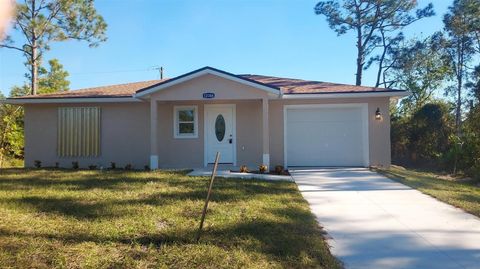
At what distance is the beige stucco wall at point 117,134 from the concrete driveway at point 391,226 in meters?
6.92

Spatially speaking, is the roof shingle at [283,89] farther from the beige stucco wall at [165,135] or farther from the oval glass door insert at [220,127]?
the oval glass door insert at [220,127]

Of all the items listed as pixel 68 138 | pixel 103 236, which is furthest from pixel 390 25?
pixel 103 236

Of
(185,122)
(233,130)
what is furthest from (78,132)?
(233,130)

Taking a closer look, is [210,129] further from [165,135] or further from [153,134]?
[153,134]

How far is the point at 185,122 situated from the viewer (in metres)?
14.4

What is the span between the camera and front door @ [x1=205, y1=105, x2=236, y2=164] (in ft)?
46.5

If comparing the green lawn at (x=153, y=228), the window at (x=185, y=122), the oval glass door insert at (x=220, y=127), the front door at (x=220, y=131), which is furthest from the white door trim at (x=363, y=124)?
the green lawn at (x=153, y=228)

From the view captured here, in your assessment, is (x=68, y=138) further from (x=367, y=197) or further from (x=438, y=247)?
(x=438, y=247)

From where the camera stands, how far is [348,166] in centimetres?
1407

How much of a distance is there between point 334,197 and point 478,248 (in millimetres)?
3540

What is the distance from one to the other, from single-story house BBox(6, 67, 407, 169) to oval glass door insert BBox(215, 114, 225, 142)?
36mm

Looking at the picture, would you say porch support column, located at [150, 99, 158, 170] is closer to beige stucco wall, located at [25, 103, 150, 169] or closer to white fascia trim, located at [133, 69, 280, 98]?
white fascia trim, located at [133, 69, 280, 98]

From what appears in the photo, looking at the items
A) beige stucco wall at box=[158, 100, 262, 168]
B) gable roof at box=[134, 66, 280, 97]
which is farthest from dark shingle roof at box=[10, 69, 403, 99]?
beige stucco wall at box=[158, 100, 262, 168]

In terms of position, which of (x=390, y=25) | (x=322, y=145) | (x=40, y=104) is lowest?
(x=322, y=145)
